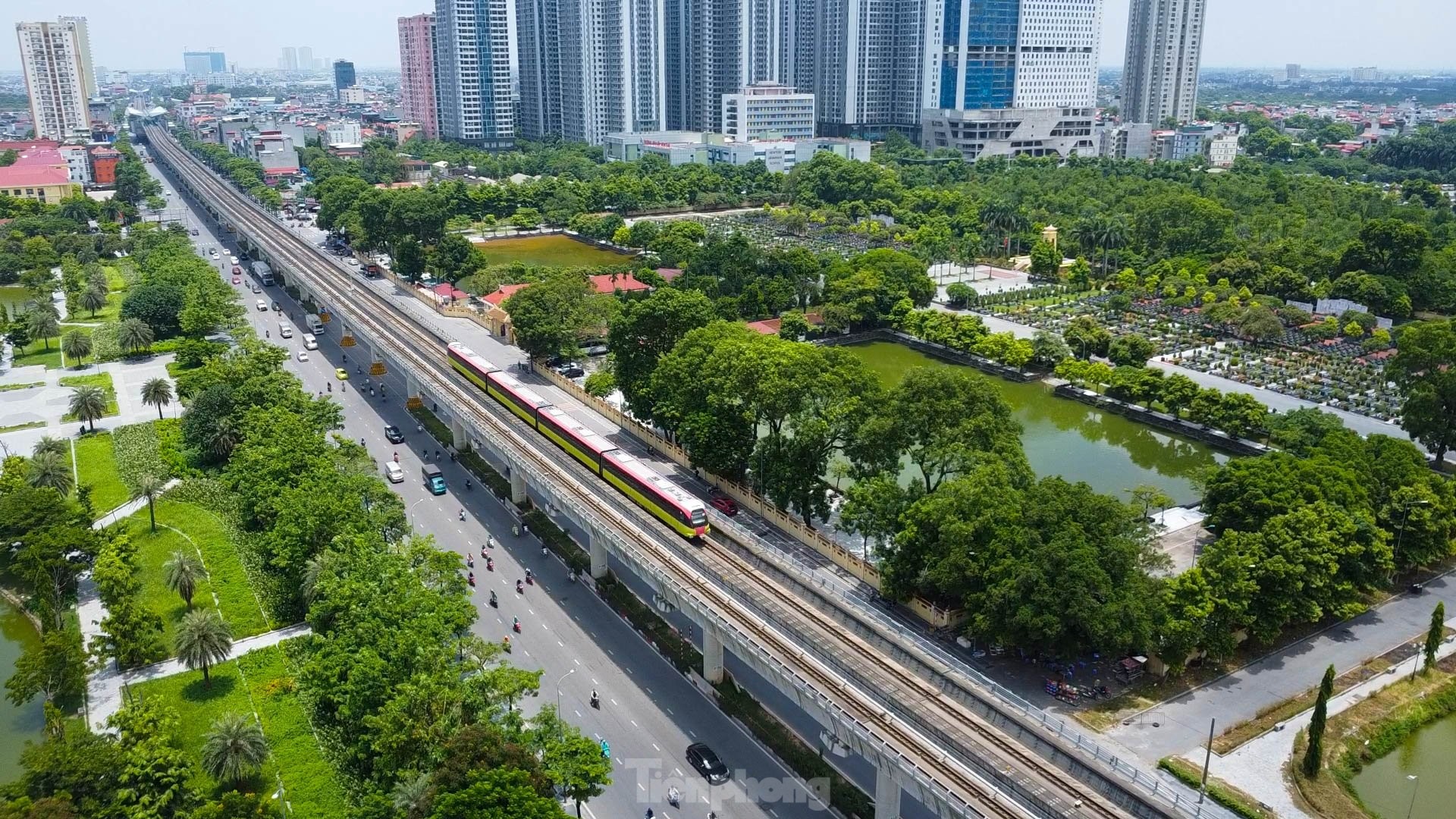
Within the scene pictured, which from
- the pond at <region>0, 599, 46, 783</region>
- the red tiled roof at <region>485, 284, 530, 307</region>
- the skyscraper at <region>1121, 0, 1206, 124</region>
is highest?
the skyscraper at <region>1121, 0, 1206, 124</region>

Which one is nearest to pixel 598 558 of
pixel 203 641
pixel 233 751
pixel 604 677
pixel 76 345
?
pixel 604 677

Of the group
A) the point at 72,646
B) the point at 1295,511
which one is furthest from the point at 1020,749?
the point at 72,646

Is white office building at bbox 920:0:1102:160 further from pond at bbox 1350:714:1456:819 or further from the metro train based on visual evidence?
pond at bbox 1350:714:1456:819

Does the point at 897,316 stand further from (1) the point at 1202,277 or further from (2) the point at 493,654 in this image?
(2) the point at 493,654

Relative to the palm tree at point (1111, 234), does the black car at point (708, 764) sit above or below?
below

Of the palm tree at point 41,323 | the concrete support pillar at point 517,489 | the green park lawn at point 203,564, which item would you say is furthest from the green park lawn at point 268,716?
the palm tree at point 41,323

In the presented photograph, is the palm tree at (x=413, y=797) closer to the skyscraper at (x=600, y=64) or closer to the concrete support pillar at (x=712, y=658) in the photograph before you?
the concrete support pillar at (x=712, y=658)

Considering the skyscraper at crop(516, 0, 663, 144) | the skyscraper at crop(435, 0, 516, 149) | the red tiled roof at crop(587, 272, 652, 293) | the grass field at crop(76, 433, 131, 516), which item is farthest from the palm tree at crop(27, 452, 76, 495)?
the skyscraper at crop(435, 0, 516, 149)
